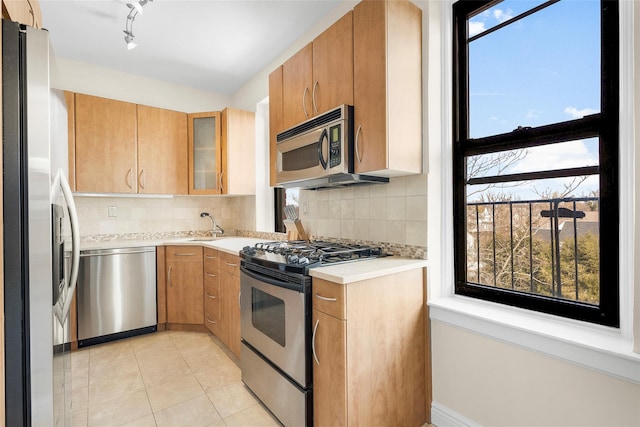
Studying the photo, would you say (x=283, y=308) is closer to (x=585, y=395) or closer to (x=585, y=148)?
(x=585, y=395)

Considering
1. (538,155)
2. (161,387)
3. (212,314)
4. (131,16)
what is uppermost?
(131,16)

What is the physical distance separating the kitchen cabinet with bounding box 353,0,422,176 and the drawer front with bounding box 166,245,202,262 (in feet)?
6.60

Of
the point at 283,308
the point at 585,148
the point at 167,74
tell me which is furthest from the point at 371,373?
the point at 167,74

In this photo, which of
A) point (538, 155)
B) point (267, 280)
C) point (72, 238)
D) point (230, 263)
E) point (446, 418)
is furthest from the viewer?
point (230, 263)

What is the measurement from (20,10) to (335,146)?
1389mm

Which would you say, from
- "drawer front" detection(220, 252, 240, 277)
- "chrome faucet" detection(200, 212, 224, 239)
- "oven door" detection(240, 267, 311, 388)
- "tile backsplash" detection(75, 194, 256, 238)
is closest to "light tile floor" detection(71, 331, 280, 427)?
"oven door" detection(240, 267, 311, 388)

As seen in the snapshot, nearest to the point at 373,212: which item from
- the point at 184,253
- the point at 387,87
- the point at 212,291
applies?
the point at 387,87

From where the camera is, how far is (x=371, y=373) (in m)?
1.47

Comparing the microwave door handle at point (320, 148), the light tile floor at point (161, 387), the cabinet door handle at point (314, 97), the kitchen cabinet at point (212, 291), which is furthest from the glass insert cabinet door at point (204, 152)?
the microwave door handle at point (320, 148)

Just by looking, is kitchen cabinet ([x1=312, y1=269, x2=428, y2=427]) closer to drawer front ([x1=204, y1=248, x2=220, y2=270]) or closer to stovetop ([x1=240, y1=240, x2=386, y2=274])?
stovetop ([x1=240, y1=240, x2=386, y2=274])

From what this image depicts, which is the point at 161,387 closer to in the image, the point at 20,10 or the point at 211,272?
the point at 211,272

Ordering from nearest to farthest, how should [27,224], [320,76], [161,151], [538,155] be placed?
[27,224] < [538,155] < [320,76] < [161,151]

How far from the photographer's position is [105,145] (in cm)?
294

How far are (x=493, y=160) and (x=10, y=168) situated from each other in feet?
6.62
